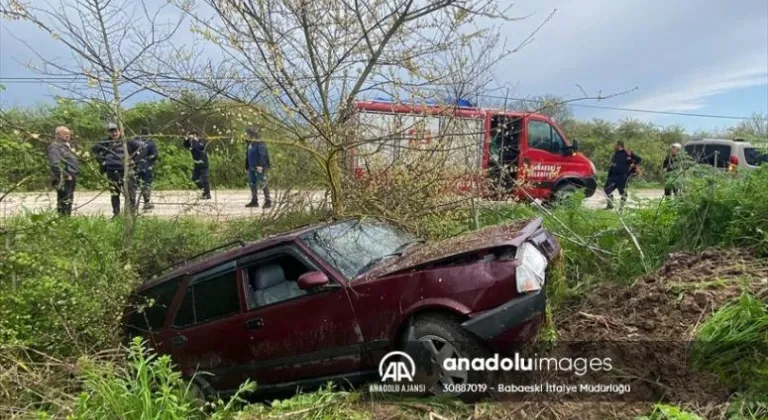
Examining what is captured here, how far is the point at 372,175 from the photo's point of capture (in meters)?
7.25

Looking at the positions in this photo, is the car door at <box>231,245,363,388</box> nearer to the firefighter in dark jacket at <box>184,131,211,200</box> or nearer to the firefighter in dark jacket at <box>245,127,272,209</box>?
the firefighter in dark jacket at <box>245,127,272,209</box>

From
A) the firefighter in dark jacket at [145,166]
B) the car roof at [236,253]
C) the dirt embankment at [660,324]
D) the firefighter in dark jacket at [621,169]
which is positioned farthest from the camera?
the firefighter in dark jacket at [621,169]

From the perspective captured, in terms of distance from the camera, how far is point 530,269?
3797 millimetres

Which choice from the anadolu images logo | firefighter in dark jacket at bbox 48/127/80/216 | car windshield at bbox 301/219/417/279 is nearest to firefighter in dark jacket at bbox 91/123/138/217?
firefighter in dark jacket at bbox 48/127/80/216

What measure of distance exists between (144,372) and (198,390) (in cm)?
154

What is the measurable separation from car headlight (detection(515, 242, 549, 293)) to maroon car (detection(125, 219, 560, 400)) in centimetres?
1

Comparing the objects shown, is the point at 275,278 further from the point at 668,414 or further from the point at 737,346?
the point at 737,346

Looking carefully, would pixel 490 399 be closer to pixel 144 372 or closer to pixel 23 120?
pixel 144 372

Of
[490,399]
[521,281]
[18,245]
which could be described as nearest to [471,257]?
[521,281]

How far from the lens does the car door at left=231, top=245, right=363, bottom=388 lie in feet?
13.2

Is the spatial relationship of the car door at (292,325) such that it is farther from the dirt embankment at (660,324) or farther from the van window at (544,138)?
the van window at (544,138)

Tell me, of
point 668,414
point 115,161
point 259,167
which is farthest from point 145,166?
point 668,414

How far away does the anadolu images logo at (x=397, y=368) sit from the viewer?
3.72m

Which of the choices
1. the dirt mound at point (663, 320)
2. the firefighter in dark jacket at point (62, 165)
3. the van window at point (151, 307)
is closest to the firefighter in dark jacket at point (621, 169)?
A: the dirt mound at point (663, 320)
